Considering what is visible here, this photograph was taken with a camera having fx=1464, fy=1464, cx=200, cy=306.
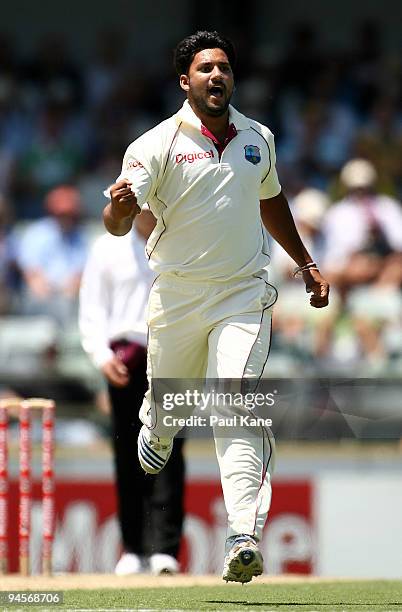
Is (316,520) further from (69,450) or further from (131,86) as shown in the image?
(131,86)

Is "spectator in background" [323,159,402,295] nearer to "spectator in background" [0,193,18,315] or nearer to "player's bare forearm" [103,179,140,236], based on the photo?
"spectator in background" [0,193,18,315]

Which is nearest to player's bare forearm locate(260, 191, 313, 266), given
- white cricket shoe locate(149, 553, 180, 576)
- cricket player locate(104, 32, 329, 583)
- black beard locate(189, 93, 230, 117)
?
cricket player locate(104, 32, 329, 583)

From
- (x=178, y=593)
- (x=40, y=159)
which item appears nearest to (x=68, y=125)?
(x=40, y=159)

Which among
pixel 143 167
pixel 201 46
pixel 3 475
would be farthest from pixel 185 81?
pixel 3 475

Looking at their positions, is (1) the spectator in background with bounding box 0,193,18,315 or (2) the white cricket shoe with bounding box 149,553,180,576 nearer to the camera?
(2) the white cricket shoe with bounding box 149,553,180,576

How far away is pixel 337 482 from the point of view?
10.1m

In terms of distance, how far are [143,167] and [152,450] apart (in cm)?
137

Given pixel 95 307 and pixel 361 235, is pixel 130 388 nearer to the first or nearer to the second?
pixel 95 307

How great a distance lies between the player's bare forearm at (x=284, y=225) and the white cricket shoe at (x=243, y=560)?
1.39m

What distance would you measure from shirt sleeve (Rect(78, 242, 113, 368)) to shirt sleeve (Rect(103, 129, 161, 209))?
1.97 metres

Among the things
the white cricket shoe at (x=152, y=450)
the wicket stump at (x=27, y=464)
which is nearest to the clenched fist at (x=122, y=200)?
the white cricket shoe at (x=152, y=450)

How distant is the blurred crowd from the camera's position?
11172 mm

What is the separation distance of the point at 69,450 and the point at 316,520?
180 centimetres

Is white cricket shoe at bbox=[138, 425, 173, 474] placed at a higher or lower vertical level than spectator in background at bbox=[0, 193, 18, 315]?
lower
